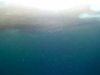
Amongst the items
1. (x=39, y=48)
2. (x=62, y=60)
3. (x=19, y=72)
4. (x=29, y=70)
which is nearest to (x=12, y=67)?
(x=19, y=72)

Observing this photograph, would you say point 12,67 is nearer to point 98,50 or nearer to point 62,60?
point 62,60

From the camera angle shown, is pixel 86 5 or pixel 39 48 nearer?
pixel 86 5

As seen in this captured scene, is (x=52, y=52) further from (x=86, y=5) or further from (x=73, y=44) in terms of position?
(x=86, y=5)

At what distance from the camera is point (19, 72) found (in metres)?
20.4

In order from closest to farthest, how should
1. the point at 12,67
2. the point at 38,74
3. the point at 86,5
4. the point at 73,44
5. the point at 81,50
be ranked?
the point at 86,5
the point at 38,74
the point at 12,67
the point at 81,50
the point at 73,44

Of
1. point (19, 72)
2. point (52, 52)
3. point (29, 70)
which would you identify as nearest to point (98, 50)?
point (52, 52)

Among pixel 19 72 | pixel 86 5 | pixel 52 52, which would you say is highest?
pixel 86 5

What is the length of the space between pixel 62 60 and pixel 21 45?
11.1m

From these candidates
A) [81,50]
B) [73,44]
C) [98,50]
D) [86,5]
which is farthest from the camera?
[73,44]

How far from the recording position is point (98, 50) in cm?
2158

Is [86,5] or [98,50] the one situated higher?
[86,5]

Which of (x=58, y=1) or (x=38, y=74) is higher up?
(x=58, y=1)

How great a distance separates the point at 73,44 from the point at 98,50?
6.41 meters

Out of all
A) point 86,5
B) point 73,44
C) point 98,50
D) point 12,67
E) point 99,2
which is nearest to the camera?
point 99,2
